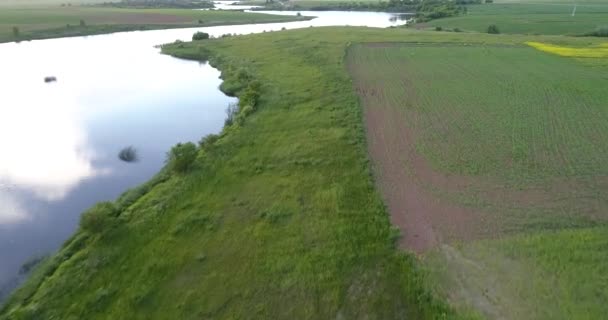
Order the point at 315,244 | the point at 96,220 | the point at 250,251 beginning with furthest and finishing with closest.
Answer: the point at 96,220 → the point at 315,244 → the point at 250,251

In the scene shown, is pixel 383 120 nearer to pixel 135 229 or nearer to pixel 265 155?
pixel 265 155

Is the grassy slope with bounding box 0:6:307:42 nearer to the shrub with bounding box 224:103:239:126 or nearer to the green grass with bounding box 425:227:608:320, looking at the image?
the shrub with bounding box 224:103:239:126

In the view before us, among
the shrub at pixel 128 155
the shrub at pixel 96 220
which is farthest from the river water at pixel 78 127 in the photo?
the shrub at pixel 96 220

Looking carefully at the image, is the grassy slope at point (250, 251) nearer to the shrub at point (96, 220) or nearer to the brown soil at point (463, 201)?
the shrub at point (96, 220)

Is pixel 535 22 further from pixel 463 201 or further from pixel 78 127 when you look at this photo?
pixel 78 127

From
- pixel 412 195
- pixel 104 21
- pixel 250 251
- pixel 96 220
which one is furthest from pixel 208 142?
pixel 104 21

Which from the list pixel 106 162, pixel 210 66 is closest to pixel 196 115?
pixel 106 162
